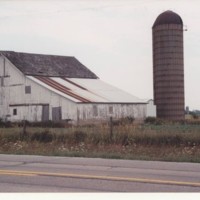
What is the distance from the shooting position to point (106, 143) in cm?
1803

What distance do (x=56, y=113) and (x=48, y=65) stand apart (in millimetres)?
9189

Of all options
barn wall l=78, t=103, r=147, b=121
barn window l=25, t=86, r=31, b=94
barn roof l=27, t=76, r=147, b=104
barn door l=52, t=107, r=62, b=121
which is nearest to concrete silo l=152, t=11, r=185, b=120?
barn roof l=27, t=76, r=147, b=104

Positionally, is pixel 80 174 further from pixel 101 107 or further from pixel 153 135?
pixel 101 107

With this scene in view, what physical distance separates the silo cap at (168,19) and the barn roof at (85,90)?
812 cm

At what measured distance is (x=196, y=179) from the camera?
9.13 meters

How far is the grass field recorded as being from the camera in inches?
608

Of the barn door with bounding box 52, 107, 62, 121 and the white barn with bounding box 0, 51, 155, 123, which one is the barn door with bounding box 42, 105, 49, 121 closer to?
the white barn with bounding box 0, 51, 155, 123

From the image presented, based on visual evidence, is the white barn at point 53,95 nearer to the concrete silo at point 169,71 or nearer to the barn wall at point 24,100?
the barn wall at point 24,100

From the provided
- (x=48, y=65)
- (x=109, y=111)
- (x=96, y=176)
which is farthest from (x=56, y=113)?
(x=96, y=176)

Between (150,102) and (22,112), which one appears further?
(150,102)

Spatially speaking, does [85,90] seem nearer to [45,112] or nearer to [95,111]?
[95,111]

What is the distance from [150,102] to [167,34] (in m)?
7.05
